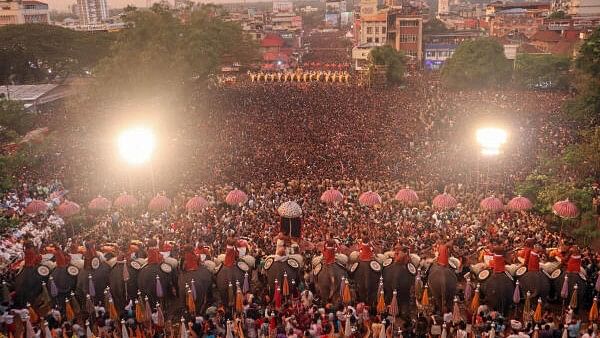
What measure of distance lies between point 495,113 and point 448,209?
14.4 meters

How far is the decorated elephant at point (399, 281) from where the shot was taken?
40.7ft

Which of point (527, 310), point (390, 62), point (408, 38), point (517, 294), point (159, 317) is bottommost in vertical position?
point (159, 317)

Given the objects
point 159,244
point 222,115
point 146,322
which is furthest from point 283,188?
point 222,115

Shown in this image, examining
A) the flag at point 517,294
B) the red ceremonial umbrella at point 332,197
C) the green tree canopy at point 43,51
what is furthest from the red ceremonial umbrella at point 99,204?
the green tree canopy at point 43,51

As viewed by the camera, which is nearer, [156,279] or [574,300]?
[574,300]

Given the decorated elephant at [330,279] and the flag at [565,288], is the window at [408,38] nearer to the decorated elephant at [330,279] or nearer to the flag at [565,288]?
the decorated elephant at [330,279]

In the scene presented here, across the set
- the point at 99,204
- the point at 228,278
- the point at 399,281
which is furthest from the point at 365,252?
the point at 99,204

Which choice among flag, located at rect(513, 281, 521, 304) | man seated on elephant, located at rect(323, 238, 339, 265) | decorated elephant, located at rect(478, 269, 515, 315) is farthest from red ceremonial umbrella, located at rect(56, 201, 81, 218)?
flag, located at rect(513, 281, 521, 304)

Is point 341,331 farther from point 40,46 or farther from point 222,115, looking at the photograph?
point 40,46

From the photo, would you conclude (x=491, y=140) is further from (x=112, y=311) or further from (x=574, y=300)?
(x=112, y=311)

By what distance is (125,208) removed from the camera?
61.3 ft

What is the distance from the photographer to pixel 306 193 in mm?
19922

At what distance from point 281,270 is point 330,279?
1.23 meters

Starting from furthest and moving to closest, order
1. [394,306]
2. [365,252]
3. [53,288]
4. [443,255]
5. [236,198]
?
[236,198] < [53,288] < [365,252] < [443,255] < [394,306]
